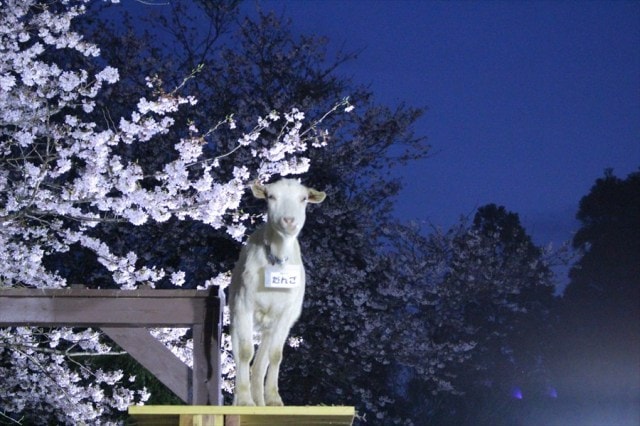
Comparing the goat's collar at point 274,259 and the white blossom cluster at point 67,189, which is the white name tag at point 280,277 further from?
the white blossom cluster at point 67,189

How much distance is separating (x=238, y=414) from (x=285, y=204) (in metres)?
0.82

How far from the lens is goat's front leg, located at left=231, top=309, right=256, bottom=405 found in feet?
12.4

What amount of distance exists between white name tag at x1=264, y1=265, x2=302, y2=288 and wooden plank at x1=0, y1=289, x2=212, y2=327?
1267 millimetres

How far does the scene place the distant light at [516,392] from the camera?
20.8 m

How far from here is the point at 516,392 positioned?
2088cm

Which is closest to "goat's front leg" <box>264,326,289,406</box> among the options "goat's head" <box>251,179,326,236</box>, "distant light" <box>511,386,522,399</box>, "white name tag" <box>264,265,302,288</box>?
"white name tag" <box>264,265,302,288</box>

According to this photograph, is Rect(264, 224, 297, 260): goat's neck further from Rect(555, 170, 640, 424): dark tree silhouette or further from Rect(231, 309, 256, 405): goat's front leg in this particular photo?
Rect(555, 170, 640, 424): dark tree silhouette

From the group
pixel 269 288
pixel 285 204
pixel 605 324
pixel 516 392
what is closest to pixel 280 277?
pixel 269 288

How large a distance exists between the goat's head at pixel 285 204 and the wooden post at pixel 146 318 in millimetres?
1344

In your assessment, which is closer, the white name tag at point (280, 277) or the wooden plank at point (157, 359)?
the white name tag at point (280, 277)

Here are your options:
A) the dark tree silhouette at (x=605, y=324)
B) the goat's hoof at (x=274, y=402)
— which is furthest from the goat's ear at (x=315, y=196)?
the dark tree silhouette at (x=605, y=324)

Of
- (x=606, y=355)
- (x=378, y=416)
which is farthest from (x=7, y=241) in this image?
(x=606, y=355)

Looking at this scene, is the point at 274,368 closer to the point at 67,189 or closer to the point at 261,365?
the point at 261,365

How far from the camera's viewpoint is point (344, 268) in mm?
13922
